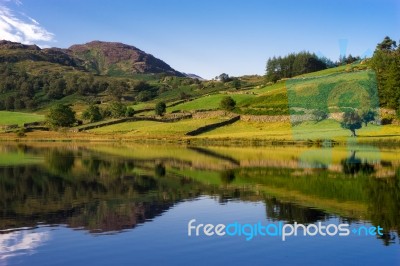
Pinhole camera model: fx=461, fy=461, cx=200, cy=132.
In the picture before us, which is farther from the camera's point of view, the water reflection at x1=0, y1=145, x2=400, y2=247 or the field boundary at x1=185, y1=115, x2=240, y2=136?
the field boundary at x1=185, y1=115, x2=240, y2=136

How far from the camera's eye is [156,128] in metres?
151

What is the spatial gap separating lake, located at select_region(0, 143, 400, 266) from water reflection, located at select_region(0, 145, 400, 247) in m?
0.12

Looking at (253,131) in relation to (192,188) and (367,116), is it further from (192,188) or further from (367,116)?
(192,188)

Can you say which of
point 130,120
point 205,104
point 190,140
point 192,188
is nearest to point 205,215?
point 192,188

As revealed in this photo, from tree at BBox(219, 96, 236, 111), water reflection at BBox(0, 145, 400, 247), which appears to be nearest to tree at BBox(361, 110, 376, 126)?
water reflection at BBox(0, 145, 400, 247)

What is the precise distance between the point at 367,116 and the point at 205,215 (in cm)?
9085

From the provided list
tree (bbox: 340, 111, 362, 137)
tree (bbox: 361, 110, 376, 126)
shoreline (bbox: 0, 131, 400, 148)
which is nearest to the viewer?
shoreline (bbox: 0, 131, 400, 148)

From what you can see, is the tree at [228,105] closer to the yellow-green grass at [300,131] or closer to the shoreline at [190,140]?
the yellow-green grass at [300,131]

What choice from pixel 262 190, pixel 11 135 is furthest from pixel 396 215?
pixel 11 135

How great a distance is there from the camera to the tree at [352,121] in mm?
113562

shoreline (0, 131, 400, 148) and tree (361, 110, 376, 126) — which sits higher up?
tree (361, 110, 376, 126)

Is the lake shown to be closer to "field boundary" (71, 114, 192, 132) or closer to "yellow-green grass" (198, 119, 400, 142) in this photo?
"yellow-green grass" (198, 119, 400, 142)

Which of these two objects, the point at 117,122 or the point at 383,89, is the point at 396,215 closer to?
the point at 383,89

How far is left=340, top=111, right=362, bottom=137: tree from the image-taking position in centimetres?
11356
